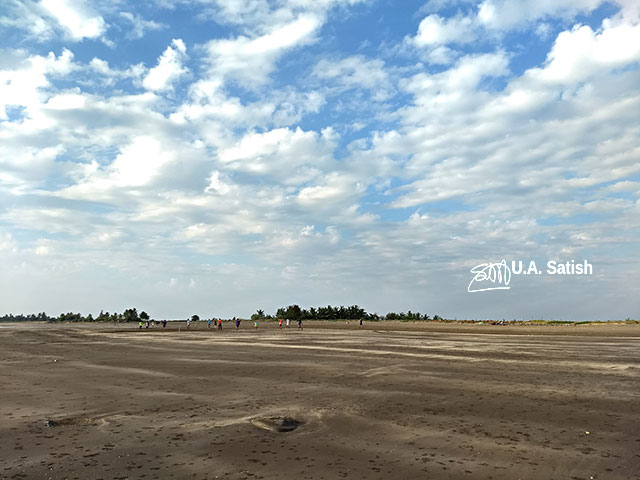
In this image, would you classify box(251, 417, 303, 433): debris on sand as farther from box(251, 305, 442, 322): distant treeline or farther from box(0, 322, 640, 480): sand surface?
box(251, 305, 442, 322): distant treeline

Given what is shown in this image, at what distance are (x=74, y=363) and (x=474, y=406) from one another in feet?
67.9

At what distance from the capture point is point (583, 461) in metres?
7.64

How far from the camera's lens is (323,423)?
406 inches

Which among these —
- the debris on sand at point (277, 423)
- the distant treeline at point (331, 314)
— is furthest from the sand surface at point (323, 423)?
the distant treeline at point (331, 314)

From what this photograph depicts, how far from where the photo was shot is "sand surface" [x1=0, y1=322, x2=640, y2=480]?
7363 millimetres

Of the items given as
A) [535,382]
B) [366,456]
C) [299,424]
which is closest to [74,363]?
[299,424]

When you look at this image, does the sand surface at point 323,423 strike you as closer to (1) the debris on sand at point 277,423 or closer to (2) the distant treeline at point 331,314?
(1) the debris on sand at point 277,423

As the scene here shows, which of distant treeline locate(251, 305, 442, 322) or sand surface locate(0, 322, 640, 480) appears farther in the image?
distant treeline locate(251, 305, 442, 322)

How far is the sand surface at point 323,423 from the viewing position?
290 inches

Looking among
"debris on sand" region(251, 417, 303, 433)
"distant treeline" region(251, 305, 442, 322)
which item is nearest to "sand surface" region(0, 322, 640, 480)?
"debris on sand" region(251, 417, 303, 433)

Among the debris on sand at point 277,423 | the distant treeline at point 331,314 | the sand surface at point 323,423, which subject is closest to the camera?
the sand surface at point 323,423

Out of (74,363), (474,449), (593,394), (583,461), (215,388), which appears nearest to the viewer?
(583,461)

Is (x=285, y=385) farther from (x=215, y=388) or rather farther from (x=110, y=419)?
(x=110, y=419)

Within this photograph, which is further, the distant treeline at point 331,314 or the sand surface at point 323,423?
the distant treeline at point 331,314
